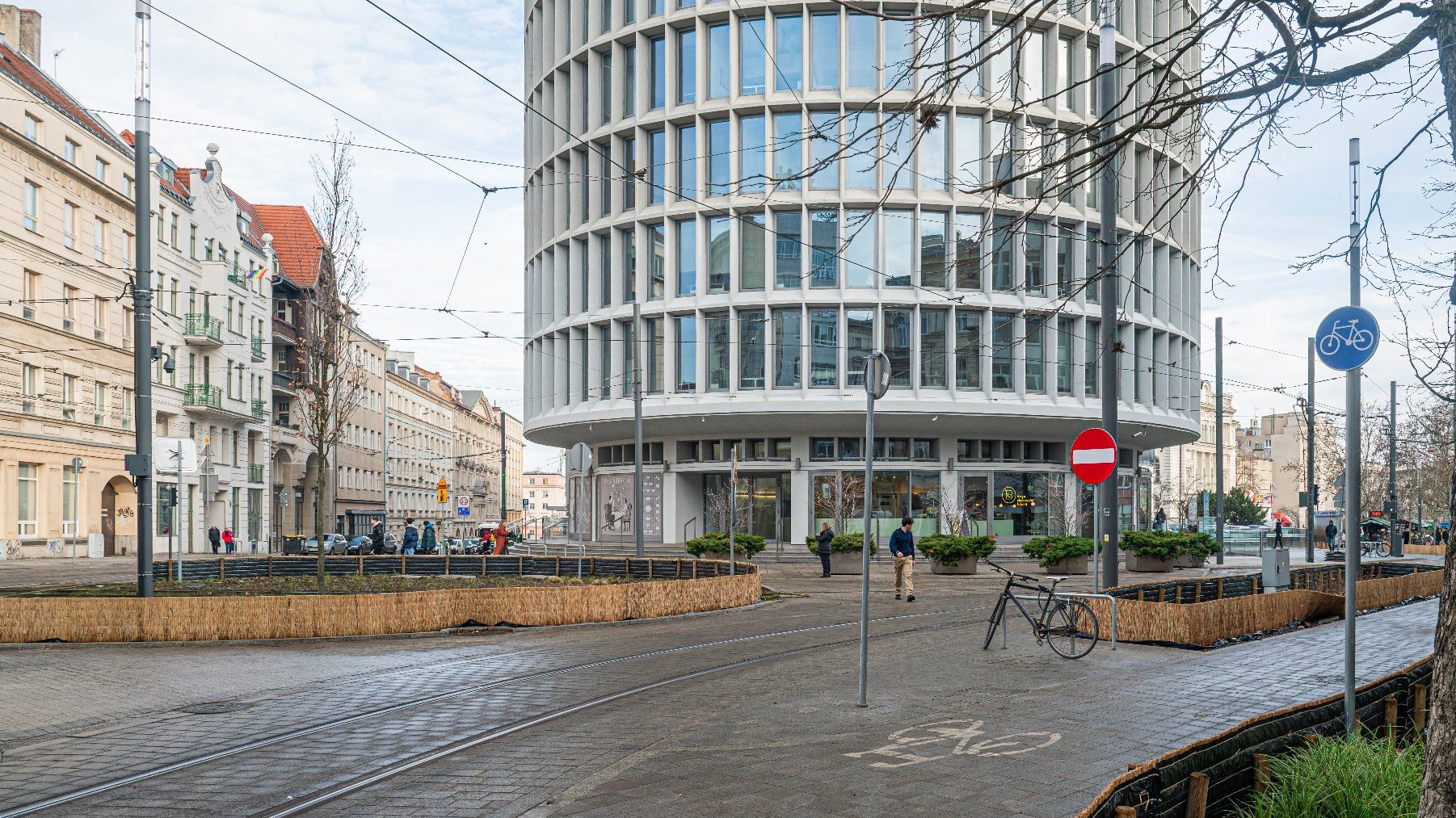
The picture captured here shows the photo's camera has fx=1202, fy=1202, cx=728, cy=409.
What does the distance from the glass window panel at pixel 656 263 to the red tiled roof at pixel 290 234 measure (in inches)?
1289

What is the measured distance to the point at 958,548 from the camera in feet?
106

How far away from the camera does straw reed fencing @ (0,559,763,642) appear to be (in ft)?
50.9

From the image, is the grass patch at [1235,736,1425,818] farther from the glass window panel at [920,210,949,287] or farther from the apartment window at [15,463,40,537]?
the apartment window at [15,463,40,537]

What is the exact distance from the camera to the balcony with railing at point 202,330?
186 feet

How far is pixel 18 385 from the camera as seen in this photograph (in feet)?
135

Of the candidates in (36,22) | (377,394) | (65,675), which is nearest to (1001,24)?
(65,675)

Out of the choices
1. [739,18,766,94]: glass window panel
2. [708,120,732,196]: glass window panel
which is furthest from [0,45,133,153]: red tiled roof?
[739,18,766,94]: glass window panel

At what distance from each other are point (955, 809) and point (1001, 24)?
4.13m

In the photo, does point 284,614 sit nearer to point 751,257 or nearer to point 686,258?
point 751,257

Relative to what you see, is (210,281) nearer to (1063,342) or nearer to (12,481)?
(12,481)

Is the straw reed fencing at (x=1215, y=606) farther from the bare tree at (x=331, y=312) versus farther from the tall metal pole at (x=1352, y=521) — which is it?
the bare tree at (x=331, y=312)

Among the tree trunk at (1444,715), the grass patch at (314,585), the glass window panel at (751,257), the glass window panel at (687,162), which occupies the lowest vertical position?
the grass patch at (314,585)

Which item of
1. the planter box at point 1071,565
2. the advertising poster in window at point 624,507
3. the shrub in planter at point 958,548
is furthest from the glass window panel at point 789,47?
the planter box at point 1071,565

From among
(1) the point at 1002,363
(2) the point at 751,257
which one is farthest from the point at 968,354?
(2) the point at 751,257
